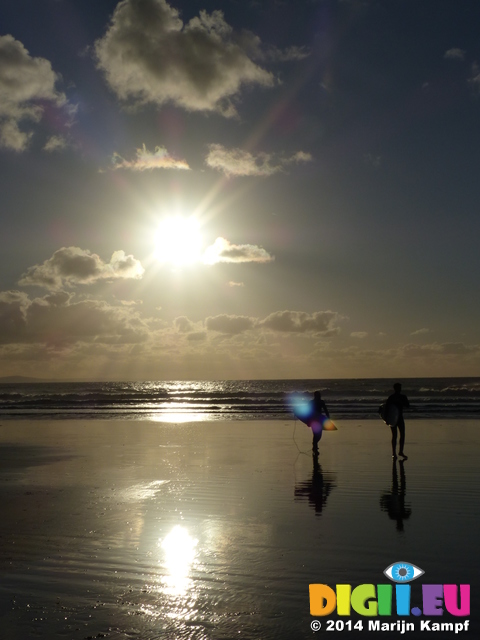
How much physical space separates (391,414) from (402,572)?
1033cm

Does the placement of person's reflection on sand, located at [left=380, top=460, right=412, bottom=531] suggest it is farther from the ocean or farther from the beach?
the ocean

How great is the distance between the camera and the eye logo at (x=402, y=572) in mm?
6402

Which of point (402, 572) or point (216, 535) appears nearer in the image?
point (402, 572)

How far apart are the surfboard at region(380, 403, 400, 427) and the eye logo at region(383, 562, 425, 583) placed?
990cm

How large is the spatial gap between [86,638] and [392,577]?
3371mm

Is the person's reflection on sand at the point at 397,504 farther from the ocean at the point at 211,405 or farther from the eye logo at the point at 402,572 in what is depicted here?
the ocean at the point at 211,405

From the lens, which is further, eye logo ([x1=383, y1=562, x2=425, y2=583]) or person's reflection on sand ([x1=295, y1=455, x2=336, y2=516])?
person's reflection on sand ([x1=295, y1=455, x2=336, y2=516])

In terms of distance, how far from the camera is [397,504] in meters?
10.2

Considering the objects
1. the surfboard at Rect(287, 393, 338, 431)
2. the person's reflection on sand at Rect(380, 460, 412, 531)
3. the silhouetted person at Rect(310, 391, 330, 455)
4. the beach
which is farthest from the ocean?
the person's reflection on sand at Rect(380, 460, 412, 531)

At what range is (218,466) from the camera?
14.9 metres

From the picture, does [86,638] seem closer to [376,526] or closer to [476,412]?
[376,526]

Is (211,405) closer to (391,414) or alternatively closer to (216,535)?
(391,414)

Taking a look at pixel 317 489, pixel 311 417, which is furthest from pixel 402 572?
pixel 311 417

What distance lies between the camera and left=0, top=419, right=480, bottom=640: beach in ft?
18.2
